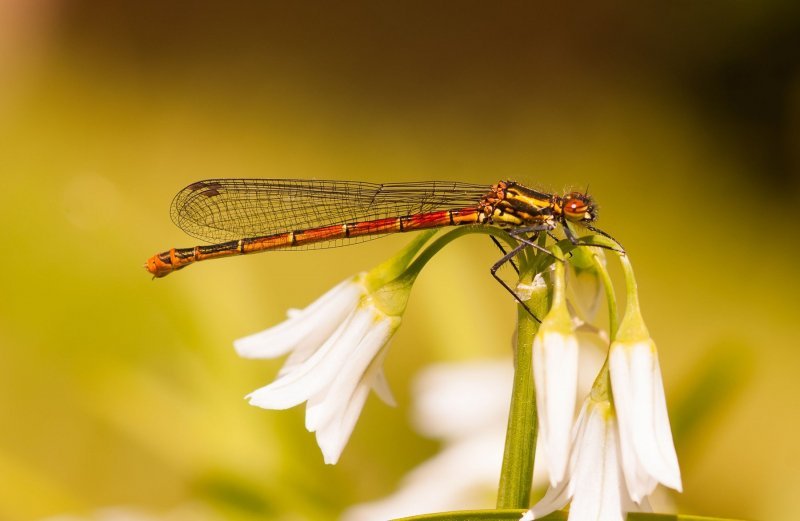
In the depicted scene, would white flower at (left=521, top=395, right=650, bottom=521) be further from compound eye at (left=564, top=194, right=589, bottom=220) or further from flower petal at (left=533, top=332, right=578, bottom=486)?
compound eye at (left=564, top=194, right=589, bottom=220)

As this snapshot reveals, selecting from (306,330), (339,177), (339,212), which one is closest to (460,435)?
(339,212)

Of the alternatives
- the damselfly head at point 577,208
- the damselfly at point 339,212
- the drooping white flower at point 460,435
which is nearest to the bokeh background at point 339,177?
the drooping white flower at point 460,435

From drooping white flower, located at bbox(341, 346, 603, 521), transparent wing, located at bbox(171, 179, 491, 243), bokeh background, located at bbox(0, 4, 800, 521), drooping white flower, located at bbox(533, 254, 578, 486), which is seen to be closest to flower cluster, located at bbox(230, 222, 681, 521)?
drooping white flower, located at bbox(533, 254, 578, 486)

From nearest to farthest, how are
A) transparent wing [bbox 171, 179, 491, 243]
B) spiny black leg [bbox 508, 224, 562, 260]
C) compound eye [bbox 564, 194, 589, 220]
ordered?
spiny black leg [bbox 508, 224, 562, 260] → compound eye [bbox 564, 194, 589, 220] → transparent wing [bbox 171, 179, 491, 243]

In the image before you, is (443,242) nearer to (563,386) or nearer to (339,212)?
(563,386)

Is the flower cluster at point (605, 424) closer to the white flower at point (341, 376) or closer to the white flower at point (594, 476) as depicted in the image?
the white flower at point (594, 476)
